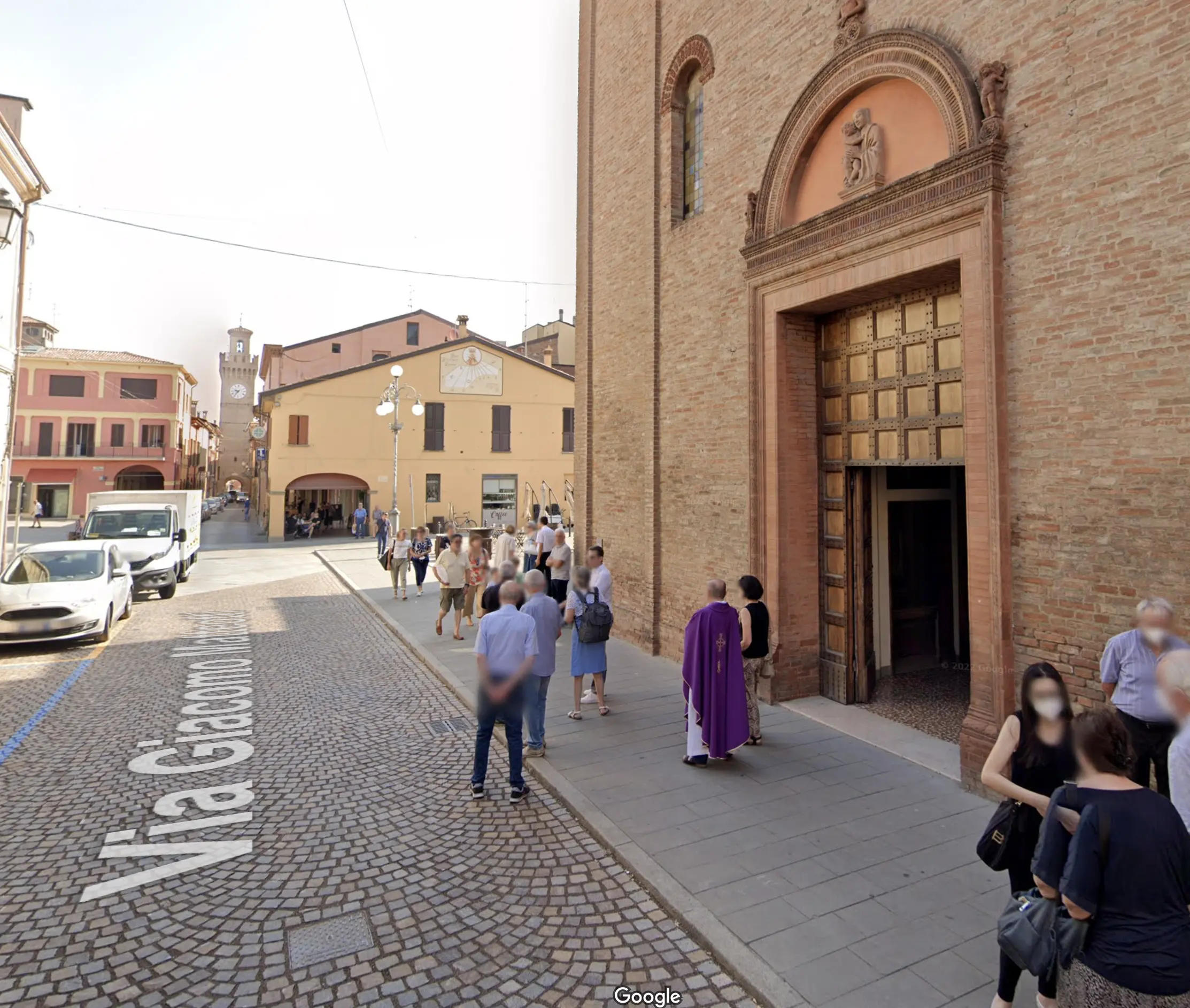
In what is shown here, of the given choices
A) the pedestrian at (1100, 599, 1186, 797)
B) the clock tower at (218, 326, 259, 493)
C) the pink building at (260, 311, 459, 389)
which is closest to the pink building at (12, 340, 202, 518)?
the pink building at (260, 311, 459, 389)

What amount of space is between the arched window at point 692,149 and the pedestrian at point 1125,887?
8546 millimetres

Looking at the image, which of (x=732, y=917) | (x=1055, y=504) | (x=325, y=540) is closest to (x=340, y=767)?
(x=732, y=917)

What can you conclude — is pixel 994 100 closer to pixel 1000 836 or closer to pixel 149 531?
pixel 1000 836

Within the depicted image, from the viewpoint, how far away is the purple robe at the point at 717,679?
5.71 metres

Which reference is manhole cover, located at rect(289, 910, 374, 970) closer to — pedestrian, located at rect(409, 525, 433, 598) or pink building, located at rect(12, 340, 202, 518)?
pedestrian, located at rect(409, 525, 433, 598)

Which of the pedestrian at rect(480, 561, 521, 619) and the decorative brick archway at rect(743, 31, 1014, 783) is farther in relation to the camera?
the pedestrian at rect(480, 561, 521, 619)

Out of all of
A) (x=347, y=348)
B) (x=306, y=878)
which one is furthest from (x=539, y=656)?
(x=347, y=348)

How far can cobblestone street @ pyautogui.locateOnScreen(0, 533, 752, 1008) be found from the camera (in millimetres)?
3254

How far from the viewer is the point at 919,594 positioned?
8.77m

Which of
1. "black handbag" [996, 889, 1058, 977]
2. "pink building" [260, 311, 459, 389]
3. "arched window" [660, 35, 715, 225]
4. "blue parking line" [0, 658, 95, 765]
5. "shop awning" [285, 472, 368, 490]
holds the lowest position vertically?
"blue parking line" [0, 658, 95, 765]

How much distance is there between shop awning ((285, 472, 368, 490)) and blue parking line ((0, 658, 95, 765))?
2404 centimetres

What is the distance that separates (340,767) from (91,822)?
1.72 meters

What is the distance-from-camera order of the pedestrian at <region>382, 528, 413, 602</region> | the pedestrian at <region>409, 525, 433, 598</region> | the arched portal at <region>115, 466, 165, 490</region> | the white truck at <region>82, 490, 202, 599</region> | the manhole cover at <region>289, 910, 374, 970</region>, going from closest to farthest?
1. the manhole cover at <region>289, 910, 374, 970</region>
2. the white truck at <region>82, 490, 202, 599</region>
3. the pedestrian at <region>382, 528, 413, 602</region>
4. the pedestrian at <region>409, 525, 433, 598</region>
5. the arched portal at <region>115, 466, 165, 490</region>

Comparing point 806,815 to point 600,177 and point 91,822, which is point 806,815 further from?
point 600,177
